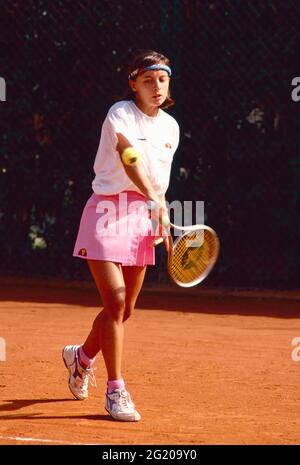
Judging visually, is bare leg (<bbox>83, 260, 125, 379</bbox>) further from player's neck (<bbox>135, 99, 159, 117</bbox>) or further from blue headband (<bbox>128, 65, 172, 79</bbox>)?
blue headband (<bbox>128, 65, 172, 79</bbox>)

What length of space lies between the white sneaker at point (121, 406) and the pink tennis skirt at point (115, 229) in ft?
2.03

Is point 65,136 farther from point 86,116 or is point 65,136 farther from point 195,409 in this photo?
point 195,409

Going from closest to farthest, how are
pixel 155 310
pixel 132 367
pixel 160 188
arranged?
pixel 160 188, pixel 132 367, pixel 155 310

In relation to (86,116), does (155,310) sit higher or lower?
lower

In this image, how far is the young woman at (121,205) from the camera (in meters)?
5.74

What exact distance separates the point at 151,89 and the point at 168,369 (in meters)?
1.97

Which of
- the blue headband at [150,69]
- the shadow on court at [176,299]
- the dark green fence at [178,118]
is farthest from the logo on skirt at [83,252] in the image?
the dark green fence at [178,118]

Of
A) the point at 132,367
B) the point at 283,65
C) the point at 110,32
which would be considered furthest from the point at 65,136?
the point at 132,367

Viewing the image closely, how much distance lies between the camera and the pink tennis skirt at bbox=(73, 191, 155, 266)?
5773 mm

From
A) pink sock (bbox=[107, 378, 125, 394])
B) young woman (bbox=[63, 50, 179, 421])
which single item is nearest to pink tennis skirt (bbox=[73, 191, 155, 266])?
young woman (bbox=[63, 50, 179, 421])

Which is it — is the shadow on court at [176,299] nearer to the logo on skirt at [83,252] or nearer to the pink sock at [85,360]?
the pink sock at [85,360]

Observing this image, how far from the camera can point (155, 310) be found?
9.34m

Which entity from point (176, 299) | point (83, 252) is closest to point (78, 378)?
point (83, 252)

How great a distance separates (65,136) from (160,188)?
5287 mm
